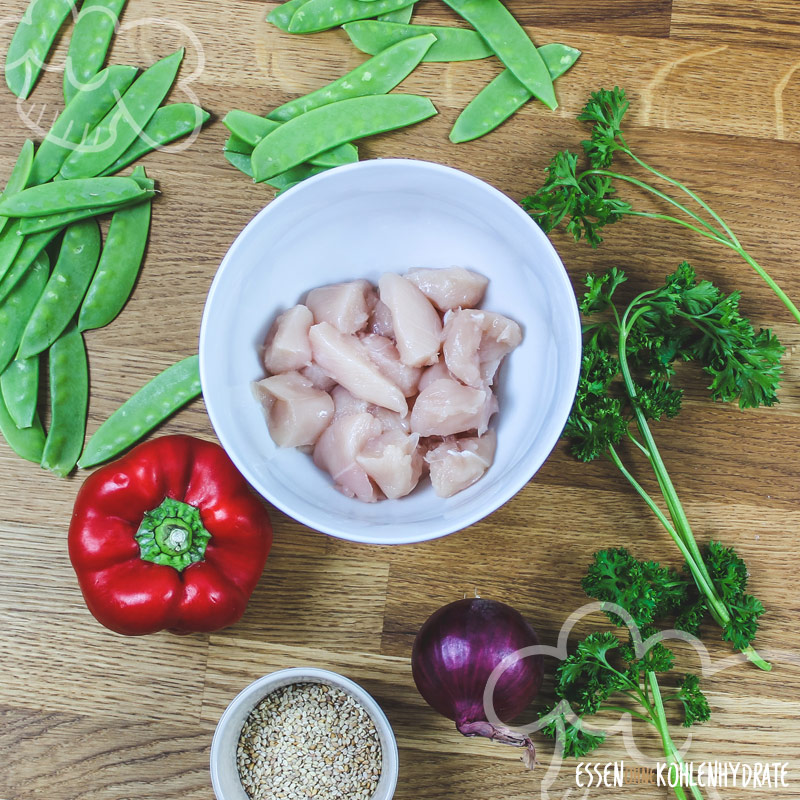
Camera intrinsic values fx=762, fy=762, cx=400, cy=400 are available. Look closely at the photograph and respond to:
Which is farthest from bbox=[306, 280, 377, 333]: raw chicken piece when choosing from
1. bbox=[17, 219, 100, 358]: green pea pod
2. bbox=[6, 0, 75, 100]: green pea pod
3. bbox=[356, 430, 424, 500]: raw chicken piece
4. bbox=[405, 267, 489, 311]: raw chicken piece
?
bbox=[6, 0, 75, 100]: green pea pod

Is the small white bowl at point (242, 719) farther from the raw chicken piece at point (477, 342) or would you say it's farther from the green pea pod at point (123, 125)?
the green pea pod at point (123, 125)

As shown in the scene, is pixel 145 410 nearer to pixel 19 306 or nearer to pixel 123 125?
pixel 19 306

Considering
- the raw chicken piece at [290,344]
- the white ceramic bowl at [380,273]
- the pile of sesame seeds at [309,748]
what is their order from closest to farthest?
the white ceramic bowl at [380,273], the raw chicken piece at [290,344], the pile of sesame seeds at [309,748]

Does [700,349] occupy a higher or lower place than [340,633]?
higher

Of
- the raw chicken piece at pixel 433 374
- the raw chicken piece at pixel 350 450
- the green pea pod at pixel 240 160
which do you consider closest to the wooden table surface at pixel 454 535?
the green pea pod at pixel 240 160

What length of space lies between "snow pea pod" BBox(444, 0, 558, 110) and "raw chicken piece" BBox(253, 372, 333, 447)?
919mm

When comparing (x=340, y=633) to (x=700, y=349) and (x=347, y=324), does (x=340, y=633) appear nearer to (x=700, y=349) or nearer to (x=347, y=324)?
(x=347, y=324)

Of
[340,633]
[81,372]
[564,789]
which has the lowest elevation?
[564,789]

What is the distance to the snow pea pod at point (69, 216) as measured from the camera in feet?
6.05

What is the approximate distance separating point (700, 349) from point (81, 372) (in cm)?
150

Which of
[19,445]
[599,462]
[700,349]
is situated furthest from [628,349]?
[19,445]

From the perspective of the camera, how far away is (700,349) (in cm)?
180

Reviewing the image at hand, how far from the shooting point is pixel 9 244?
1852 mm

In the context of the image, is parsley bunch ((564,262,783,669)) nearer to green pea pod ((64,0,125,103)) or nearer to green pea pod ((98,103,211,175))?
green pea pod ((98,103,211,175))
